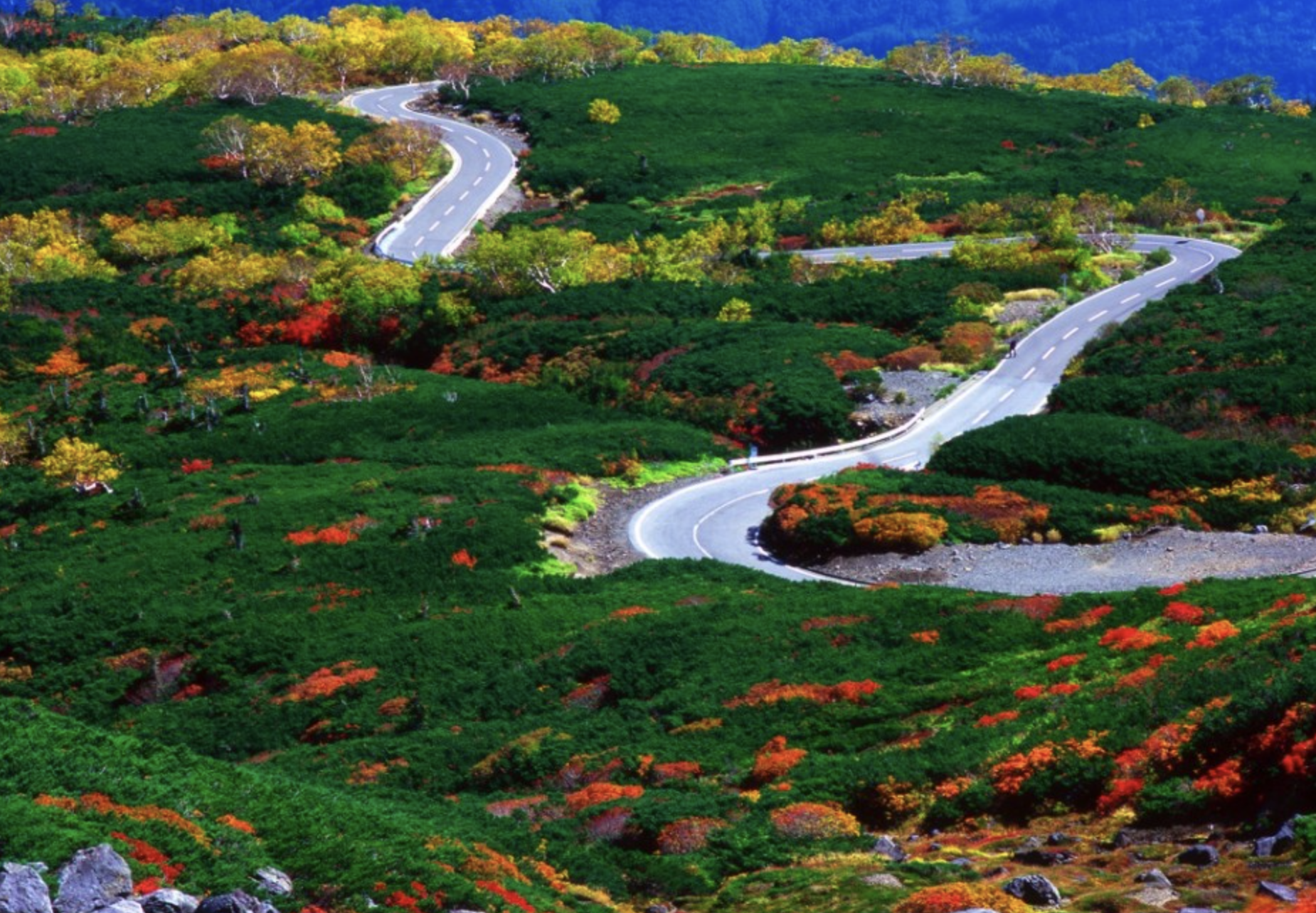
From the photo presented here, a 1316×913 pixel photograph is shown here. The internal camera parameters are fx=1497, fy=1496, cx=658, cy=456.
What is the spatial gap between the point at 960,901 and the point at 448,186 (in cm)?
9723

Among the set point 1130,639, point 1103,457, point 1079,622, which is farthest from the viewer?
point 1103,457

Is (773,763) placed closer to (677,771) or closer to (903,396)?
(677,771)

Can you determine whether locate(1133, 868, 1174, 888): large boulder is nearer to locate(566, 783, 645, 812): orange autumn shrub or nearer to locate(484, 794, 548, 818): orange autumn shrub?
locate(566, 783, 645, 812): orange autumn shrub

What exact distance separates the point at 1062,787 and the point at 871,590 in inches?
576

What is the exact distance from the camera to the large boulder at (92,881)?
16.8m

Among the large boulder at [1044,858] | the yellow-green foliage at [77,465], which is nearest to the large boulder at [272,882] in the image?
the large boulder at [1044,858]

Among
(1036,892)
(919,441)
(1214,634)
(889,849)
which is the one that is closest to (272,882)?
(889,849)

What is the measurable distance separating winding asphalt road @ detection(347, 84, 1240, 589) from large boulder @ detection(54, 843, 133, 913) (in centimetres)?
2908

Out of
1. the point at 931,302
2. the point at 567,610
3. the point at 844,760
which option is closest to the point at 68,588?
the point at 567,610

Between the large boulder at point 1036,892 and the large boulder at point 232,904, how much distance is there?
9.26 m

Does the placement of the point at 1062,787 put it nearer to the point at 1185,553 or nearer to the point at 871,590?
the point at 871,590

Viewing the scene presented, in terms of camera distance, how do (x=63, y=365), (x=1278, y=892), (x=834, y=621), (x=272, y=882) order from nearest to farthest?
1. (x=1278, y=892)
2. (x=272, y=882)
3. (x=834, y=621)
4. (x=63, y=365)

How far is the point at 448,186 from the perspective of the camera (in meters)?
110

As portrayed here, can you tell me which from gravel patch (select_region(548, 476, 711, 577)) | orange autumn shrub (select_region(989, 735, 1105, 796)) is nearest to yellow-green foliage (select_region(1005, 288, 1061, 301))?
gravel patch (select_region(548, 476, 711, 577))
